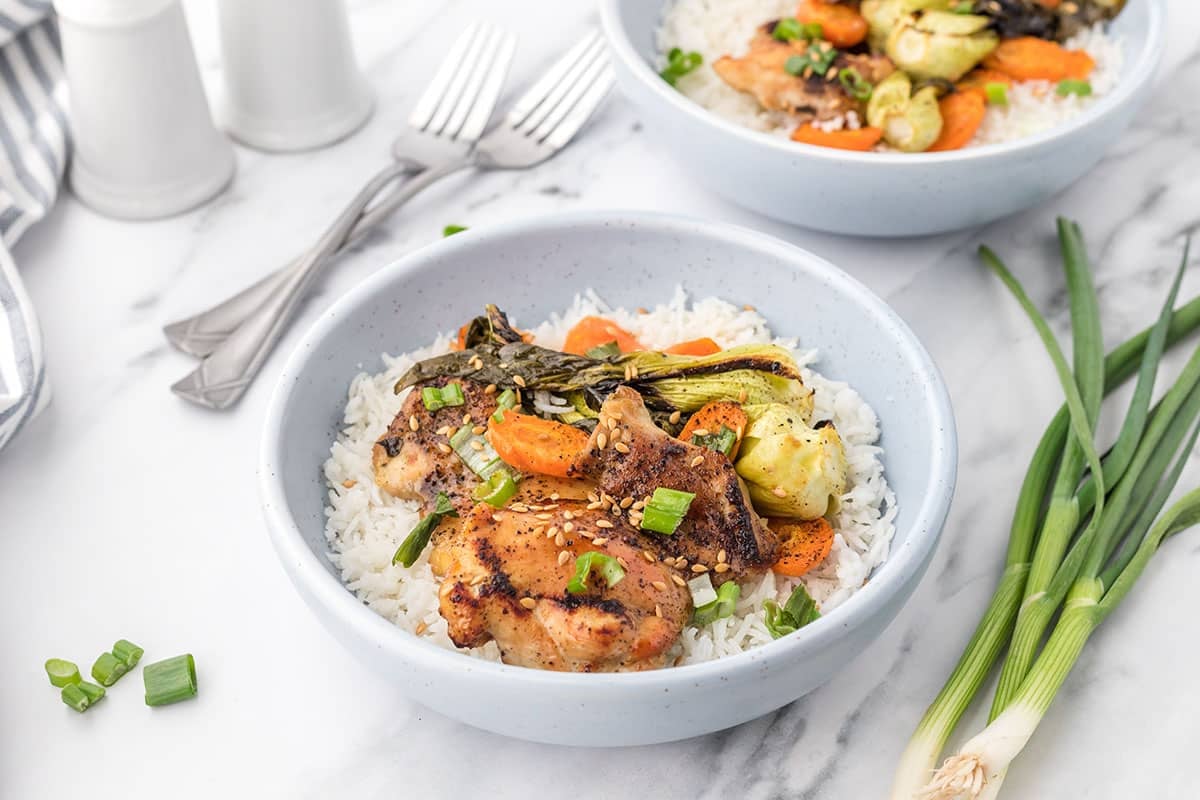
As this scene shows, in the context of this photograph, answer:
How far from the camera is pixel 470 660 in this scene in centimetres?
215

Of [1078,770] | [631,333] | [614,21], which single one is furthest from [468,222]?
[1078,770]

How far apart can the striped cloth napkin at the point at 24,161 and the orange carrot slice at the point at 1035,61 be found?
283 cm

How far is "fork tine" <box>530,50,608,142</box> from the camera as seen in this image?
13.2 feet

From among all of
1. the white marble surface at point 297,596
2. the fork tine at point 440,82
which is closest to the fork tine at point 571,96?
the white marble surface at point 297,596

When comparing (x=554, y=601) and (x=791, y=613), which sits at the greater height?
(x=554, y=601)

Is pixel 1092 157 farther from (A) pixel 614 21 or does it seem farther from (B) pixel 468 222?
(B) pixel 468 222

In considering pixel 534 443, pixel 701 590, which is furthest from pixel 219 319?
pixel 701 590

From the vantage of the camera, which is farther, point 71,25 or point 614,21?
point 614,21

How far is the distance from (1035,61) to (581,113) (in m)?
1.40

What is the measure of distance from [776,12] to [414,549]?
2.41m

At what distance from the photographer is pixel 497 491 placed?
8.33ft

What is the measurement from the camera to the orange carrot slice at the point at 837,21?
3861mm

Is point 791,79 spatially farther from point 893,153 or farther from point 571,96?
point 571,96

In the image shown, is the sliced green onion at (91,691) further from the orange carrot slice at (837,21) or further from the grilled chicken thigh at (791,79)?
the orange carrot slice at (837,21)
